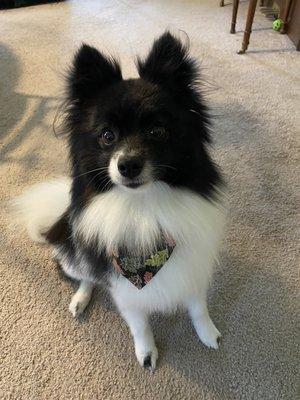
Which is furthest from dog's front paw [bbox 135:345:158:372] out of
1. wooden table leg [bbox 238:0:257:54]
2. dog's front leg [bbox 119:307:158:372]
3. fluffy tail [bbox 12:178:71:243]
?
wooden table leg [bbox 238:0:257:54]

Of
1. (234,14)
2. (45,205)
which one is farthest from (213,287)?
(234,14)

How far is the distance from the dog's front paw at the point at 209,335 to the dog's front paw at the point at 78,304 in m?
0.44

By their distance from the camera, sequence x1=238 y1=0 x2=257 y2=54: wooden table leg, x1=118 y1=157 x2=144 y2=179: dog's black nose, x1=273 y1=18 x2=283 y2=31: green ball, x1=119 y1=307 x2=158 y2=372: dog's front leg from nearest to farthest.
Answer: x1=118 y1=157 x2=144 y2=179: dog's black nose
x1=119 y1=307 x2=158 y2=372: dog's front leg
x1=238 y1=0 x2=257 y2=54: wooden table leg
x1=273 y1=18 x2=283 y2=31: green ball

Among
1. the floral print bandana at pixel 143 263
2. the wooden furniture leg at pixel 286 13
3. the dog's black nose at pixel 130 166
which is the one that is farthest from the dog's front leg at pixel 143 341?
the wooden furniture leg at pixel 286 13

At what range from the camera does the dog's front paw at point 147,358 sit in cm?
125

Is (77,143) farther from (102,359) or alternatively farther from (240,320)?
(240,320)

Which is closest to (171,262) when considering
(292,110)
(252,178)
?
(252,178)

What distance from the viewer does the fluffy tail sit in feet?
4.55

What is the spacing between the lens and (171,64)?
0.96 meters

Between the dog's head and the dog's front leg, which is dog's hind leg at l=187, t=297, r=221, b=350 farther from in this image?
the dog's head

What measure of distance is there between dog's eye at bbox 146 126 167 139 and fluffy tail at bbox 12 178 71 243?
1.77 feet

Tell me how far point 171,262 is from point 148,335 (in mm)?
337

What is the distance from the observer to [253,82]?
8.36 ft

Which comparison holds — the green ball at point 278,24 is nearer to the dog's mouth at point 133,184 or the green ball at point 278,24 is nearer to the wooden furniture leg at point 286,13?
the wooden furniture leg at point 286,13
